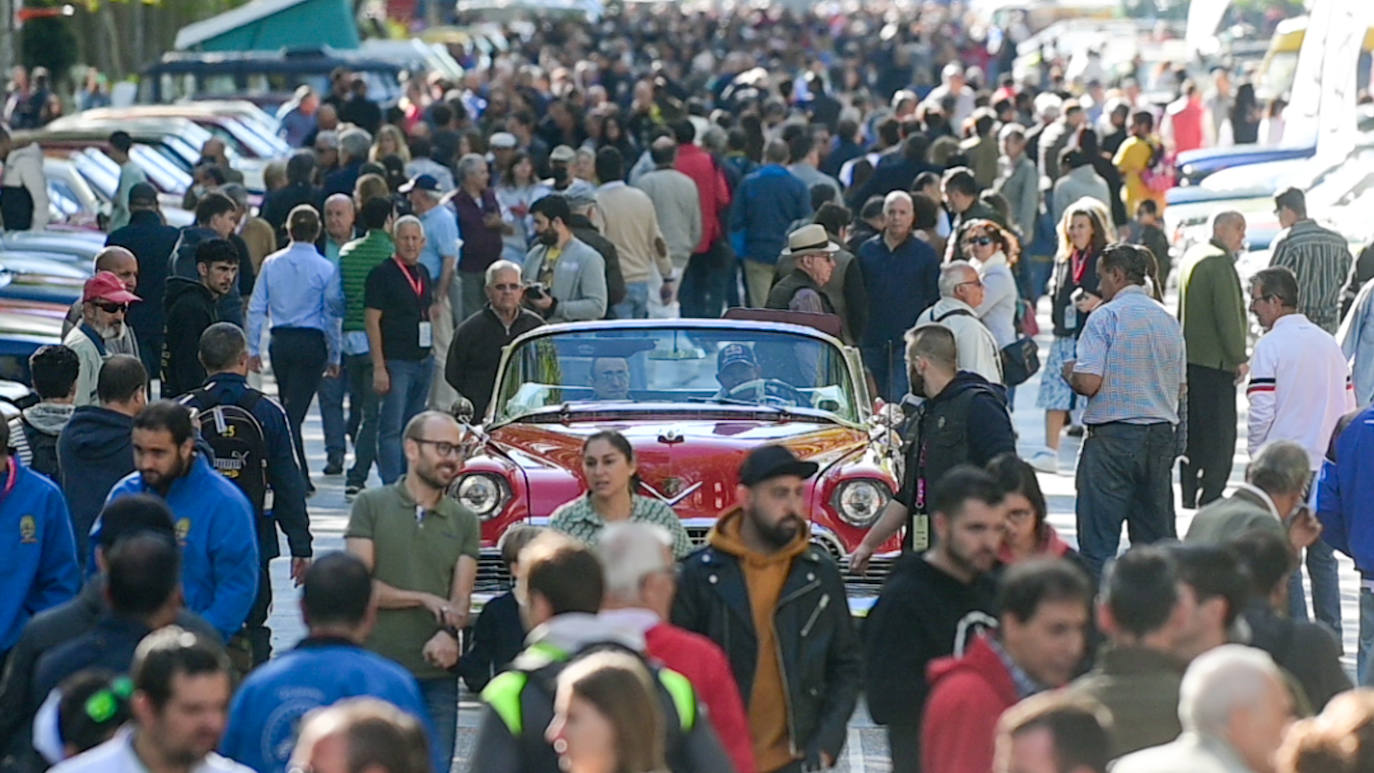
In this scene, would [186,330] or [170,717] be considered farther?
[186,330]

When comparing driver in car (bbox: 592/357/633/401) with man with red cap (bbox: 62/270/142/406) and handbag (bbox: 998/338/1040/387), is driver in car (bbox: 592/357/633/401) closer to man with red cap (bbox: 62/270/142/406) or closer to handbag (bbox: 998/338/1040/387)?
man with red cap (bbox: 62/270/142/406)

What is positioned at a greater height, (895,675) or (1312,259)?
(1312,259)

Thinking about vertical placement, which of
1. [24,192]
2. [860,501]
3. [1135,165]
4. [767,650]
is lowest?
[860,501]

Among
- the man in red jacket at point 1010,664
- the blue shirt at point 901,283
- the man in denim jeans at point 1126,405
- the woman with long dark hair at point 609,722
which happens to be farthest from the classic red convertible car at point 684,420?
the woman with long dark hair at point 609,722

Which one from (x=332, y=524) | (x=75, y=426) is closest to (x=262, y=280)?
(x=332, y=524)

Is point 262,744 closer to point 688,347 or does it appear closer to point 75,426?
point 75,426

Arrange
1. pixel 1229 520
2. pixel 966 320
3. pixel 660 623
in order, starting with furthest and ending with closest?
1. pixel 966 320
2. pixel 1229 520
3. pixel 660 623

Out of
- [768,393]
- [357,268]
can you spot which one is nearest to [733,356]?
[768,393]

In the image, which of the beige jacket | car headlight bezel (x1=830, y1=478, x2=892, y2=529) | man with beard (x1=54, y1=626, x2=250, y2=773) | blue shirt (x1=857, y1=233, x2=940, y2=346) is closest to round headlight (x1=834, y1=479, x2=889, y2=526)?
car headlight bezel (x1=830, y1=478, x2=892, y2=529)

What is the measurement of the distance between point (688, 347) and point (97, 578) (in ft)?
17.2

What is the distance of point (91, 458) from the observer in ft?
32.2

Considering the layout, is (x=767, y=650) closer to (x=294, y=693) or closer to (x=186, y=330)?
(x=294, y=693)

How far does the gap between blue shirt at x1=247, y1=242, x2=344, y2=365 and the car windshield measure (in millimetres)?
3240

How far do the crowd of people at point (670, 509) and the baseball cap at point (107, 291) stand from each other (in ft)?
0.08
